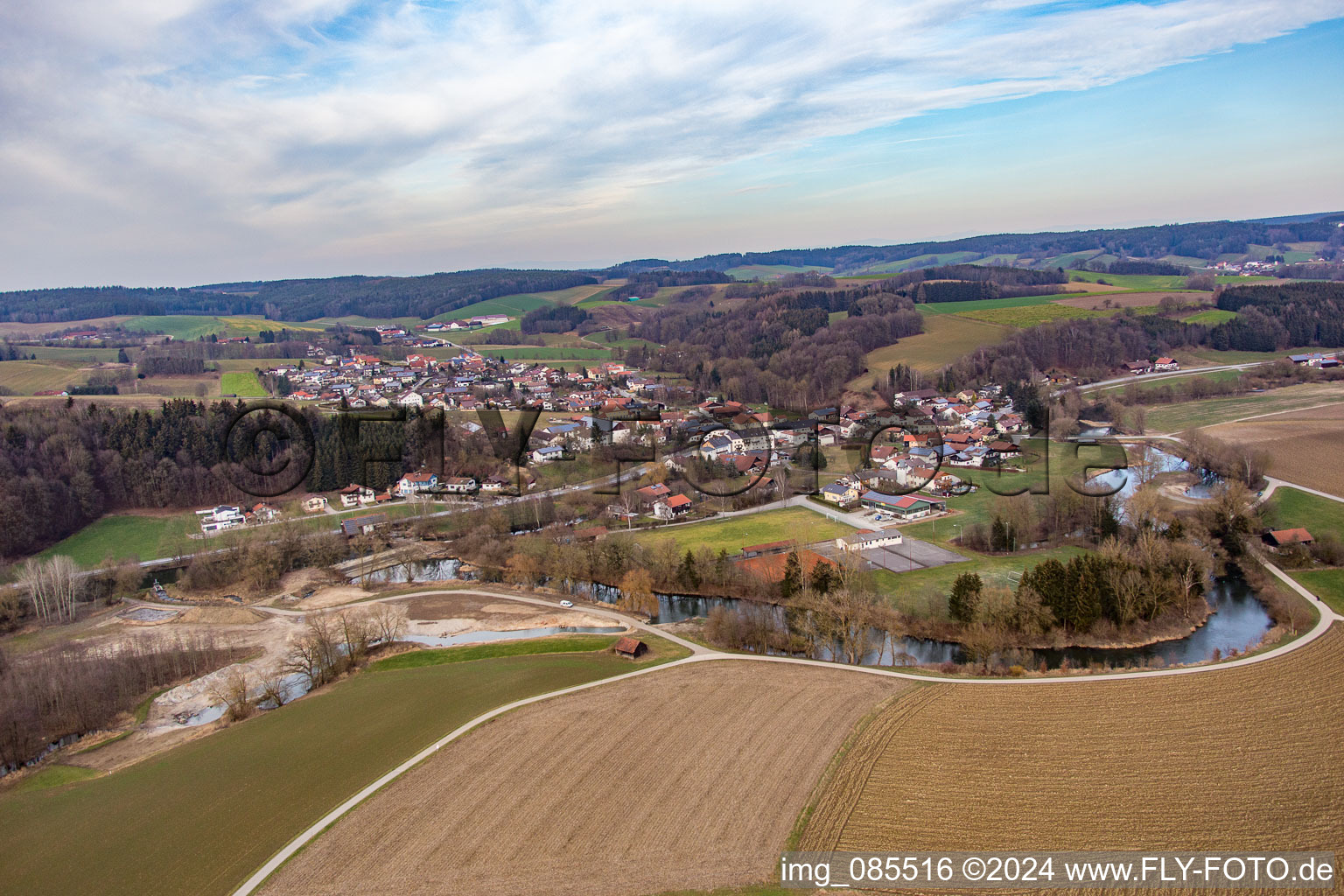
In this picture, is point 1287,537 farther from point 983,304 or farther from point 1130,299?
point 1130,299

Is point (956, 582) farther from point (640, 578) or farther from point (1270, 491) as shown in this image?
point (1270, 491)

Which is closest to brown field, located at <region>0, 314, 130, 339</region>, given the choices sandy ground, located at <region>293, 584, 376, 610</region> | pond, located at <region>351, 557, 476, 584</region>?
pond, located at <region>351, 557, 476, 584</region>

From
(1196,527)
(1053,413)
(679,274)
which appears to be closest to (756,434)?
(1053,413)

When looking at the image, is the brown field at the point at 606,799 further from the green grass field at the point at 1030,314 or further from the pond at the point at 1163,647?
the green grass field at the point at 1030,314

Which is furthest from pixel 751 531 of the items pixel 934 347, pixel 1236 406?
pixel 934 347

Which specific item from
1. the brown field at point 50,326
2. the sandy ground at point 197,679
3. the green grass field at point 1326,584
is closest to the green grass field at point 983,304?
the green grass field at point 1326,584
